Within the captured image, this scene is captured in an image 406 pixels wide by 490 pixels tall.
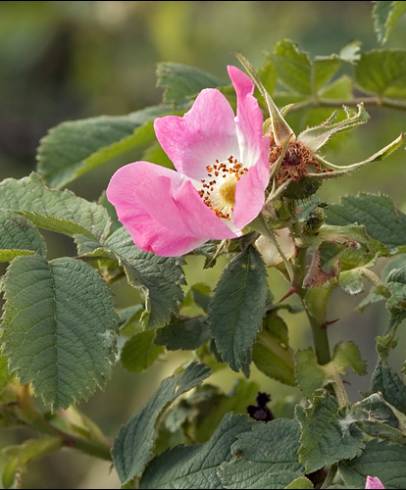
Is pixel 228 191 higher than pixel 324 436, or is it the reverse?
pixel 228 191

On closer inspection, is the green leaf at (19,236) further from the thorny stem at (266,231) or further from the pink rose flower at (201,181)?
the thorny stem at (266,231)

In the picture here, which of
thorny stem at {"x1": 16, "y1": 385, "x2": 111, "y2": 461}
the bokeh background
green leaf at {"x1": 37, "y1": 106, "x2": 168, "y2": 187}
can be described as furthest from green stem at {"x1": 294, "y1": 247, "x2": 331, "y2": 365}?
the bokeh background

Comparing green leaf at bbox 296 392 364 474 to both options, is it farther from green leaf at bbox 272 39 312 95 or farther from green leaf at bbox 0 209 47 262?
green leaf at bbox 272 39 312 95

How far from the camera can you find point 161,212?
1061 millimetres

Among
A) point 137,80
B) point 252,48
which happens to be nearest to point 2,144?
point 137,80

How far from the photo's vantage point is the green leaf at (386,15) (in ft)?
5.08

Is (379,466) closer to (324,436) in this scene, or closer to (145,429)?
(324,436)

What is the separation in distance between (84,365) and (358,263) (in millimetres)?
328

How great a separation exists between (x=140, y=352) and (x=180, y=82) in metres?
0.46

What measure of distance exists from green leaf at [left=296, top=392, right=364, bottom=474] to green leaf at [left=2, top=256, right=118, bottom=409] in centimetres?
20

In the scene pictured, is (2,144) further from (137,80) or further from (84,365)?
Result: (84,365)

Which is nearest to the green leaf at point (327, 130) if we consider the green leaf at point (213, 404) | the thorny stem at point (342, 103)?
the green leaf at point (213, 404)

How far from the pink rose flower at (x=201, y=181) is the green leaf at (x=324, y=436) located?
19 cm

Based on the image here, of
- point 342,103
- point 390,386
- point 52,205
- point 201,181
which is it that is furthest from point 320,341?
point 342,103
